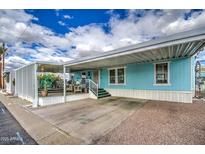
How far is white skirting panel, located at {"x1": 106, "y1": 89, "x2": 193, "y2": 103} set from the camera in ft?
22.4

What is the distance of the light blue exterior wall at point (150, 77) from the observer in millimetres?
6777

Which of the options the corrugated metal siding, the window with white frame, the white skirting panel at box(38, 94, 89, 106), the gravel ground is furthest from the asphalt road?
the window with white frame

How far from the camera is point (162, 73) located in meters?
7.67

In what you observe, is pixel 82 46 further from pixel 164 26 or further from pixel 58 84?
pixel 164 26

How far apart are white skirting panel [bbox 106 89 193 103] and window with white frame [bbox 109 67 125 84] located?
72cm

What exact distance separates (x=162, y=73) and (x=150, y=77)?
2.52ft

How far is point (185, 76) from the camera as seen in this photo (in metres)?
6.79

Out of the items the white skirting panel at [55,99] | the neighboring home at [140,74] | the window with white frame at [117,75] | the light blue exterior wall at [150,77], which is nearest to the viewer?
the neighboring home at [140,74]

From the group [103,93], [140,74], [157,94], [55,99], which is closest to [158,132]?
[157,94]

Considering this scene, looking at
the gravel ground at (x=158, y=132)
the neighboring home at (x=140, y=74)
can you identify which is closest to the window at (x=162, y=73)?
the neighboring home at (x=140, y=74)

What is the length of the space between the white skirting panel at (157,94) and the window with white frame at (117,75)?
72 centimetres

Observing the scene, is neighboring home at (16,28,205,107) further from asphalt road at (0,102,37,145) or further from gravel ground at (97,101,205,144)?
asphalt road at (0,102,37,145)

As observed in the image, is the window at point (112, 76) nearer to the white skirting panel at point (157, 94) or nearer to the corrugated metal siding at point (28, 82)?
the white skirting panel at point (157, 94)
